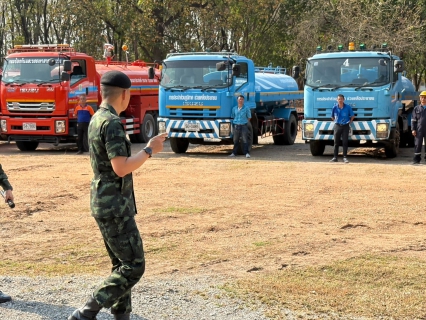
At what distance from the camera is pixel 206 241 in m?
8.70

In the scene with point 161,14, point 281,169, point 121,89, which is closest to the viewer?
point 121,89

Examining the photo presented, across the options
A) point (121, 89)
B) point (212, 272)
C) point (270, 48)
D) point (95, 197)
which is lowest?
point (212, 272)

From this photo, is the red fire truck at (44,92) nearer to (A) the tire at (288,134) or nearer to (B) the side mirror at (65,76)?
(B) the side mirror at (65,76)

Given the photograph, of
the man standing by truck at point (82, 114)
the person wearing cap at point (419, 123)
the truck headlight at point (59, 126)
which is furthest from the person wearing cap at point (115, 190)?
the truck headlight at point (59, 126)

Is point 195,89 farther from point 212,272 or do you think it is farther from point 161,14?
point 161,14

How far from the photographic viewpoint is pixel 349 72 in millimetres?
18094

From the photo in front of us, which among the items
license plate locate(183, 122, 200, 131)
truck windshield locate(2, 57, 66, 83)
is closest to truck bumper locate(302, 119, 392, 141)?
license plate locate(183, 122, 200, 131)

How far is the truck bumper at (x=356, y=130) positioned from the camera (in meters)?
17.7

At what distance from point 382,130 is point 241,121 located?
3.50 metres

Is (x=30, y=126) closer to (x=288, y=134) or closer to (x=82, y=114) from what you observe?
(x=82, y=114)

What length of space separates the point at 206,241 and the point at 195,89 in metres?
10.5

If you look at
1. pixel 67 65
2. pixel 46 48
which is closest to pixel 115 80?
pixel 67 65

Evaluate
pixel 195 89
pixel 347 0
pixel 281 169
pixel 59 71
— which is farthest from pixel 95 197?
pixel 347 0

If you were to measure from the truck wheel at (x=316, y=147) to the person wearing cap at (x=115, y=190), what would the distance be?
1444cm
